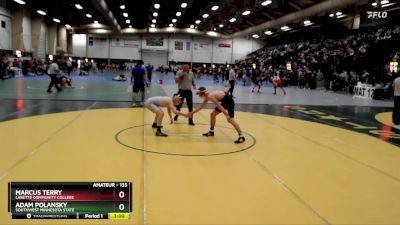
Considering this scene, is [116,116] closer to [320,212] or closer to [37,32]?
[320,212]

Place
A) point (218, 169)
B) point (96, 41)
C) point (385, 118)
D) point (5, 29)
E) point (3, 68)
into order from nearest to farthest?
point (218, 169)
point (385, 118)
point (3, 68)
point (5, 29)
point (96, 41)

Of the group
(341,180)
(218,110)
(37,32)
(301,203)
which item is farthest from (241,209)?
(37,32)

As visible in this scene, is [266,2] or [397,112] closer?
[397,112]

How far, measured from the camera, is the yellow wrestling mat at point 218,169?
146 inches

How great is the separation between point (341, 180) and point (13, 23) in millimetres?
30608

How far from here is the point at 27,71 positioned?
92.0 ft

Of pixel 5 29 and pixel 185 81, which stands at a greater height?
pixel 5 29
